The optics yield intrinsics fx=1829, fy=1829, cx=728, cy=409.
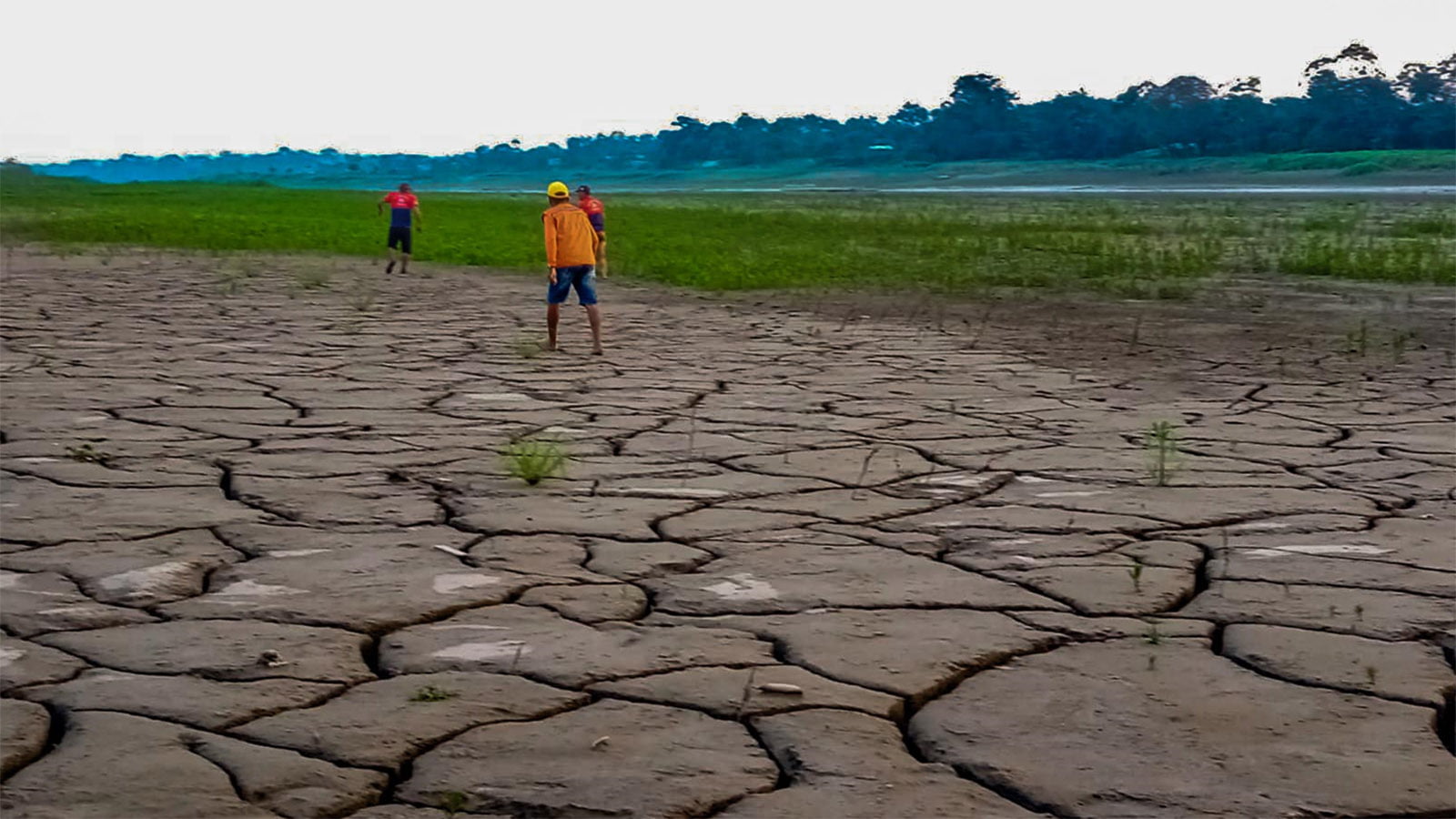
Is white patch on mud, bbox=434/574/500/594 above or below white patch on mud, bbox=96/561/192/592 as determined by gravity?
below

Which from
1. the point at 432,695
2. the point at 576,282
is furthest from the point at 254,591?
the point at 576,282

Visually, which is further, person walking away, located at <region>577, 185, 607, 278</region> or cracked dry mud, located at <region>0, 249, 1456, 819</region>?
person walking away, located at <region>577, 185, 607, 278</region>

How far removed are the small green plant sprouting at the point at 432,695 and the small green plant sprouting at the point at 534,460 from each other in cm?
231

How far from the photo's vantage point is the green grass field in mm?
16953

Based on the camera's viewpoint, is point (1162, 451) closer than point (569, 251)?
Yes

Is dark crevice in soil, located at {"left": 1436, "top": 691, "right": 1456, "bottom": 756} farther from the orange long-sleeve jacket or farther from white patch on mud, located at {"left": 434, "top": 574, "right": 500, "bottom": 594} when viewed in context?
the orange long-sleeve jacket

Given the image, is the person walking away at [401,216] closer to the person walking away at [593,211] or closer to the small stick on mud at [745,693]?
the person walking away at [593,211]

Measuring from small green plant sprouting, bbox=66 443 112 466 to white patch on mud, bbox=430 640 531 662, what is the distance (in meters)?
2.81

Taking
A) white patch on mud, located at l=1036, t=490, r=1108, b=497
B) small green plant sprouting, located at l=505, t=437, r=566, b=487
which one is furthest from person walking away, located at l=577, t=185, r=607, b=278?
white patch on mud, located at l=1036, t=490, r=1108, b=497

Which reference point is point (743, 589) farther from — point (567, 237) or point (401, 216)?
point (401, 216)

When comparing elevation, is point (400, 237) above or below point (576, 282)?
below

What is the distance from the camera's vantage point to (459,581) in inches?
181

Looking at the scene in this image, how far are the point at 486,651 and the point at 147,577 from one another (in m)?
1.16

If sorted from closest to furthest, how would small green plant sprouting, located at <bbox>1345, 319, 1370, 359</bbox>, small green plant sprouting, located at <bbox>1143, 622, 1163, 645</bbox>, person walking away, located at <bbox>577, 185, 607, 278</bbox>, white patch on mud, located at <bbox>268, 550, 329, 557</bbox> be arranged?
small green plant sprouting, located at <bbox>1143, 622, 1163, 645</bbox> < white patch on mud, located at <bbox>268, 550, 329, 557</bbox> < small green plant sprouting, located at <bbox>1345, 319, 1370, 359</bbox> < person walking away, located at <bbox>577, 185, 607, 278</bbox>
